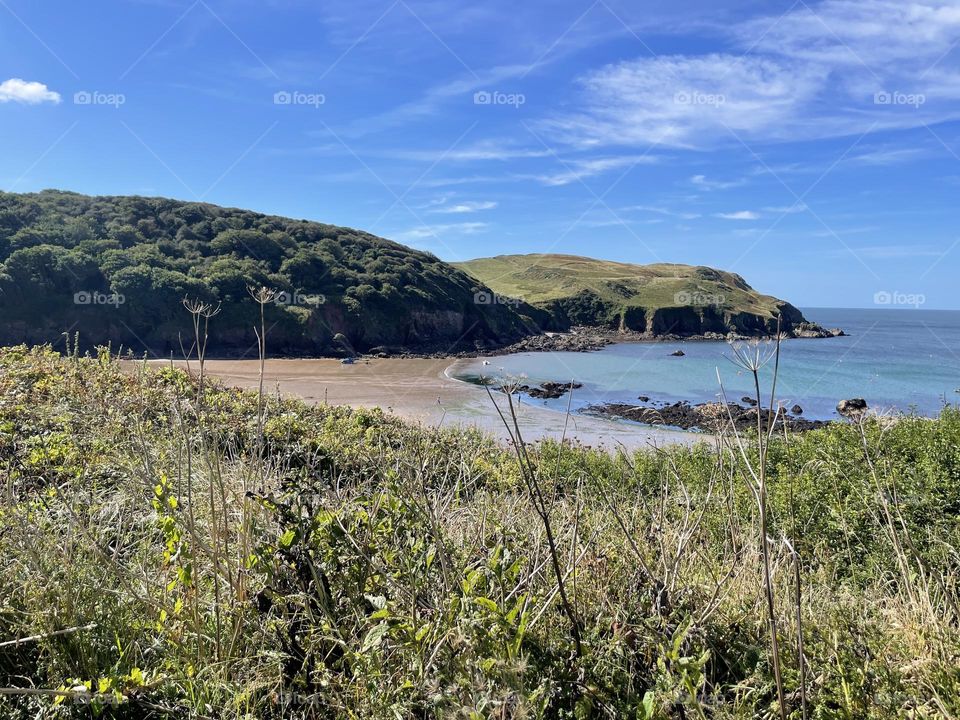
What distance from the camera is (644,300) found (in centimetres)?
9012

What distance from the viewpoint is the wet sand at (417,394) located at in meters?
23.1

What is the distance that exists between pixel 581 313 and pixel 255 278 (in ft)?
164

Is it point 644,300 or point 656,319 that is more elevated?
point 644,300

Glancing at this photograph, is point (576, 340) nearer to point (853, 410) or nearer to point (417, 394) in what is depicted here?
point (417, 394)

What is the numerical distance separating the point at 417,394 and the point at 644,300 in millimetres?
65133

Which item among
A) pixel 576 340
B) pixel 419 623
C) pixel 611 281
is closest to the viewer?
pixel 419 623

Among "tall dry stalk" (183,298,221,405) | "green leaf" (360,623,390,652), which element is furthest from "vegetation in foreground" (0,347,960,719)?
"tall dry stalk" (183,298,221,405)

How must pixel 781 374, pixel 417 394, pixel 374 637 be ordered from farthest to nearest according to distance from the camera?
1. pixel 781 374
2. pixel 417 394
3. pixel 374 637

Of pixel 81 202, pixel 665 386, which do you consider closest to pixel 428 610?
pixel 665 386

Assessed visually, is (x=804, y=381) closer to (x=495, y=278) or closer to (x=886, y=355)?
(x=886, y=355)

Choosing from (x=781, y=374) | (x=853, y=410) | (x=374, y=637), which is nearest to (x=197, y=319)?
(x=374, y=637)

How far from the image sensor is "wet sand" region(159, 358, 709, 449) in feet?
75.8

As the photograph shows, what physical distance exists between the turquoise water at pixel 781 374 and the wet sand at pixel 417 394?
87.5 inches

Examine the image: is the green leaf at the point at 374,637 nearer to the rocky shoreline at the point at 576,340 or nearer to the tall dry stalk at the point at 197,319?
the tall dry stalk at the point at 197,319
